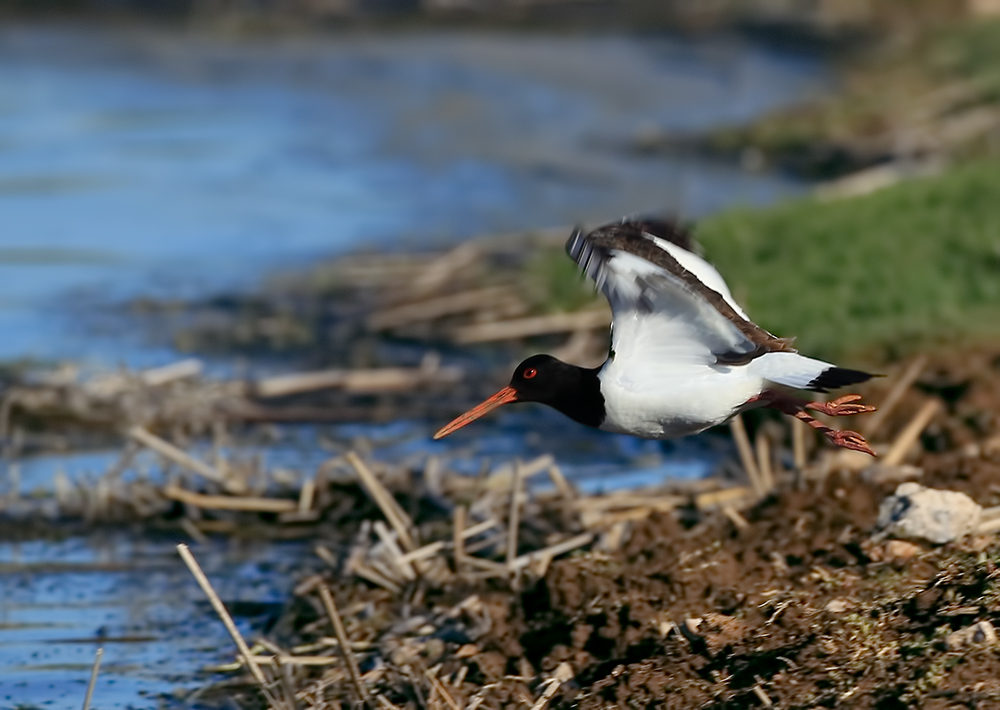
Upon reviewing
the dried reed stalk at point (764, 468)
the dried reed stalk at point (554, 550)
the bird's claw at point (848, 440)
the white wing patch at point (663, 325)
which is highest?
the white wing patch at point (663, 325)

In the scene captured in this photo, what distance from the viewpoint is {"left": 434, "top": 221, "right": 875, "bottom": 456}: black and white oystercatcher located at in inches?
259

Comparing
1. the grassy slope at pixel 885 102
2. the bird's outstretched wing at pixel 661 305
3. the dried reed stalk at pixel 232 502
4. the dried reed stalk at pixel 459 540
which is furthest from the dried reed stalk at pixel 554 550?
the grassy slope at pixel 885 102

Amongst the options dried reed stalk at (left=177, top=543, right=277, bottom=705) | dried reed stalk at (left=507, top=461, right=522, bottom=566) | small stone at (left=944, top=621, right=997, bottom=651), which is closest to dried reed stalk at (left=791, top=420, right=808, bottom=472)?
dried reed stalk at (left=507, top=461, right=522, bottom=566)

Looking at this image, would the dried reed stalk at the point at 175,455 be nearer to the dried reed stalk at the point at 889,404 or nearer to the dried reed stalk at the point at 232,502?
the dried reed stalk at the point at 232,502

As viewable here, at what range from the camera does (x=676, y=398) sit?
680cm

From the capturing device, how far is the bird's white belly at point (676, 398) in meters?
6.81

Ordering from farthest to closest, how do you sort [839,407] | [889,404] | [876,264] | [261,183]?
[261,183]
[876,264]
[889,404]
[839,407]

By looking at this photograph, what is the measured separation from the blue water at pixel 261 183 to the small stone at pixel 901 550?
2.86 metres

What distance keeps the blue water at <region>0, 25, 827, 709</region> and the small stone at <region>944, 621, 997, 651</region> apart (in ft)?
11.1

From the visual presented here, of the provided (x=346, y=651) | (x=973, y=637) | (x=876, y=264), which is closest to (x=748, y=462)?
(x=973, y=637)

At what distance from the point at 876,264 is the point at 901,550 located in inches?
209

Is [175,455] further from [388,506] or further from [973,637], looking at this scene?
[973,637]

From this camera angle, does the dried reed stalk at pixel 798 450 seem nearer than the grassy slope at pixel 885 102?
Yes

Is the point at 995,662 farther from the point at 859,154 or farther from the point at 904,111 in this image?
the point at 904,111
